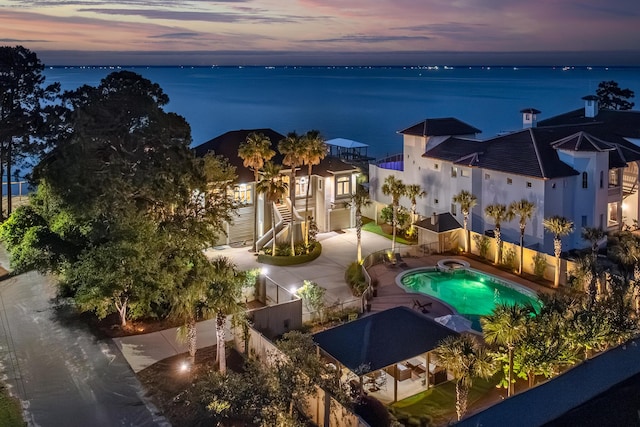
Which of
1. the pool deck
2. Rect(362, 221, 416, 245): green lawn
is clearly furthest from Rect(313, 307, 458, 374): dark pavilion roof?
Rect(362, 221, 416, 245): green lawn

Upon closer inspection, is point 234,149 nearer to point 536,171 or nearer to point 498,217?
point 498,217

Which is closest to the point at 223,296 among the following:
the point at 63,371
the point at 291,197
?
the point at 63,371

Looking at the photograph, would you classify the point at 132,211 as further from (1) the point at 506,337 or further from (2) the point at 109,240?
(1) the point at 506,337

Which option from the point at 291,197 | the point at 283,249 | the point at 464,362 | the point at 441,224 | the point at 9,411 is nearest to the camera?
the point at 464,362

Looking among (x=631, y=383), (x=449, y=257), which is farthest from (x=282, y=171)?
(x=631, y=383)

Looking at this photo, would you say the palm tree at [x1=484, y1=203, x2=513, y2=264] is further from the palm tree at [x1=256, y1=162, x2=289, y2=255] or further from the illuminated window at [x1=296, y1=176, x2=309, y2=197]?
the illuminated window at [x1=296, y1=176, x2=309, y2=197]

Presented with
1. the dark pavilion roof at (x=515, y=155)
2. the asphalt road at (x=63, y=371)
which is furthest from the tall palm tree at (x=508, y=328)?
the dark pavilion roof at (x=515, y=155)
